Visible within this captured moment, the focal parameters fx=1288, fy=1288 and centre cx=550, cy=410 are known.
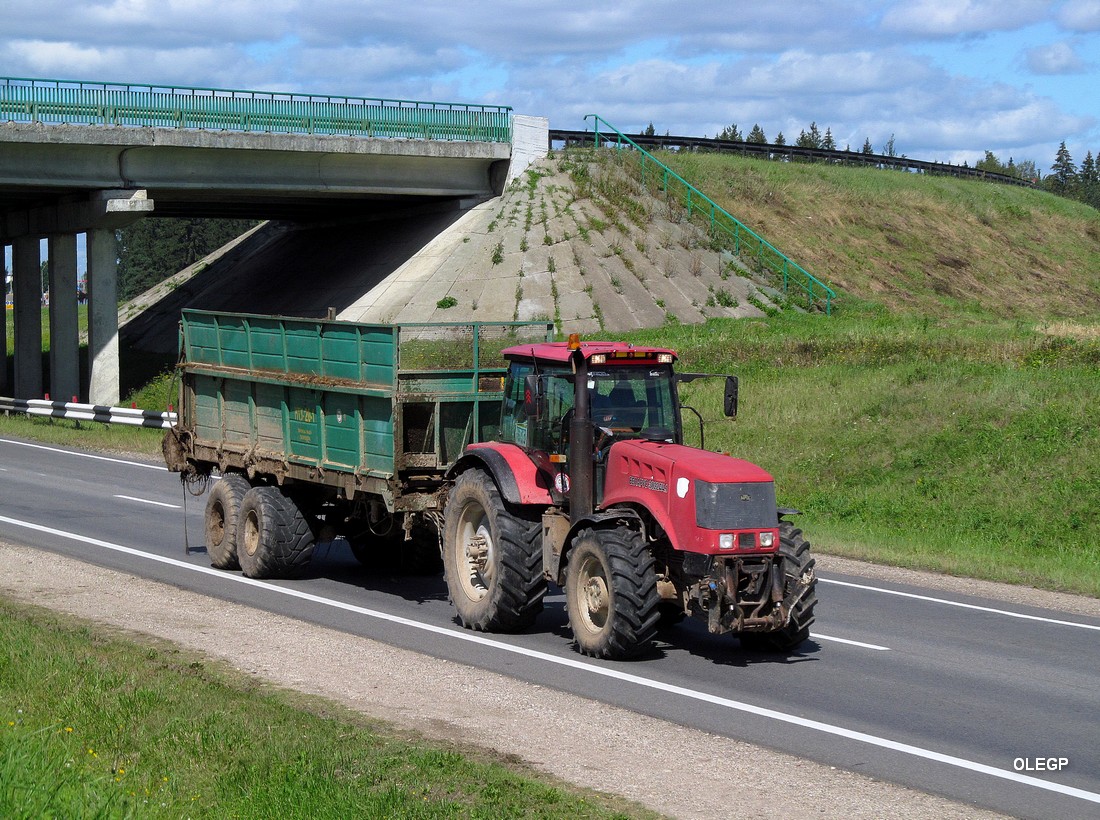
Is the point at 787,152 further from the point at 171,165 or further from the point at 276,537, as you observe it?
the point at 276,537

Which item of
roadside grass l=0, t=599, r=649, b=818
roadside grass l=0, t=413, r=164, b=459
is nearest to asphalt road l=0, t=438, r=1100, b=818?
roadside grass l=0, t=599, r=649, b=818

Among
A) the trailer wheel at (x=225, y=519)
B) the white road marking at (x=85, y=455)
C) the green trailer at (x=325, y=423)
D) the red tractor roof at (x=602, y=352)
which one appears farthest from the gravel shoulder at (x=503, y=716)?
the white road marking at (x=85, y=455)

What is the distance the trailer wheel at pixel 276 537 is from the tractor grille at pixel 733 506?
5782 mm

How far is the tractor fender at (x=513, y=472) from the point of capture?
11406 millimetres

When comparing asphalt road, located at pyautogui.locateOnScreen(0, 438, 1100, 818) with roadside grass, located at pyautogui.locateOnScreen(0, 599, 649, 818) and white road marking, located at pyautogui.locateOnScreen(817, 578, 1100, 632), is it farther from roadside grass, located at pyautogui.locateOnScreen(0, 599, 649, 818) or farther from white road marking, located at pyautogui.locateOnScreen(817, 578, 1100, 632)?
roadside grass, located at pyautogui.locateOnScreen(0, 599, 649, 818)

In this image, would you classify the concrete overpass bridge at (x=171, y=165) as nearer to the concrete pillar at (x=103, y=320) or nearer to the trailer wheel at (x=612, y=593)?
the concrete pillar at (x=103, y=320)

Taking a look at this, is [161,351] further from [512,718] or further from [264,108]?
[512,718]

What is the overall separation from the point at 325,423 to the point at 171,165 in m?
25.6

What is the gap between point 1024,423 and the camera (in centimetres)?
2161

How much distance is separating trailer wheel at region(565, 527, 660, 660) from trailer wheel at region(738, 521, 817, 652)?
3.54 ft

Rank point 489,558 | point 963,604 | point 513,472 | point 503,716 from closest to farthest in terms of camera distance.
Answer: point 503,716 < point 513,472 < point 489,558 < point 963,604

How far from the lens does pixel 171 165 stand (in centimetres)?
3681

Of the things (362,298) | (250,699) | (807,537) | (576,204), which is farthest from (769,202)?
(250,699)

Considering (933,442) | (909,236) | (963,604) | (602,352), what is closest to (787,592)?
(602,352)
